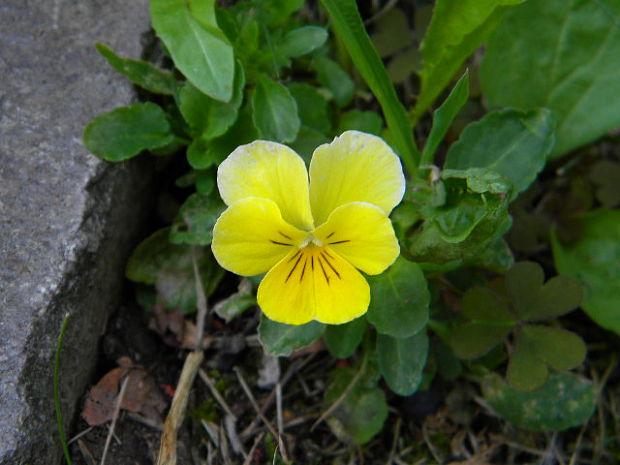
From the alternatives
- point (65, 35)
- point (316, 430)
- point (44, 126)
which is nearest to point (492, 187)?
point (316, 430)

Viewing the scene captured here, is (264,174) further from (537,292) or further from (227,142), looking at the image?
(537,292)

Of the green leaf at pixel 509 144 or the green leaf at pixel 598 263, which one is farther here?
the green leaf at pixel 598 263

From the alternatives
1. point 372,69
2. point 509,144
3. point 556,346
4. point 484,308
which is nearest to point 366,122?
point 372,69

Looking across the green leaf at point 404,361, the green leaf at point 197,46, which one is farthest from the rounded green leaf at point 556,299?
the green leaf at point 197,46

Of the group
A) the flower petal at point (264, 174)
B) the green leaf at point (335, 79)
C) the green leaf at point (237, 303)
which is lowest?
the green leaf at point (237, 303)

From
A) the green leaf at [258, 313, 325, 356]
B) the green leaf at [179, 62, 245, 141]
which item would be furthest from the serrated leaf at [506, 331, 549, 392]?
the green leaf at [179, 62, 245, 141]

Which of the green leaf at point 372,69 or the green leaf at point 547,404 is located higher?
the green leaf at point 372,69

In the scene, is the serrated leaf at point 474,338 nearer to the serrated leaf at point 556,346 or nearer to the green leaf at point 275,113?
the serrated leaf at point 556,346
